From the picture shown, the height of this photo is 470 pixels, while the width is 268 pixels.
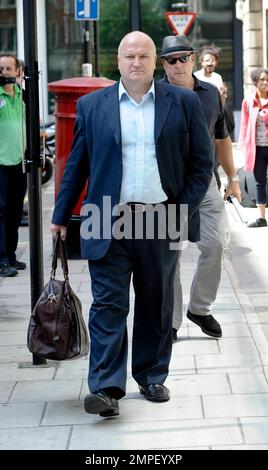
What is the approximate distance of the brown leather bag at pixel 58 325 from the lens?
558 centimetres

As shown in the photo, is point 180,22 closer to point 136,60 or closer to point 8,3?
point 8,3

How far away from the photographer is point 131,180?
17.6 ft

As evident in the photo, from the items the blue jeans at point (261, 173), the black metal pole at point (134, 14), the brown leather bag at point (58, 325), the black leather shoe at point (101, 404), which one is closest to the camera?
the black leather shoe at point (101, 404)

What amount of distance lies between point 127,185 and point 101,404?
1.07 metres

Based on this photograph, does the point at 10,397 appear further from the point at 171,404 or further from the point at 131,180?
the point at 131,180

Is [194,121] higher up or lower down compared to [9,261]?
higher up

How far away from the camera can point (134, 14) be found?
27.9 m

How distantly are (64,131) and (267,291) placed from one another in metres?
2.60

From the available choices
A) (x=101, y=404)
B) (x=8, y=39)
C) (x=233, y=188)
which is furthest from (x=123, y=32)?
(x=101, y=404)

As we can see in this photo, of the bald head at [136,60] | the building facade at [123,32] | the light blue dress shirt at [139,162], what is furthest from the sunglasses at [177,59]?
the building facade at [123,32]

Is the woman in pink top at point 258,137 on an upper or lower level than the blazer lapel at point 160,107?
lower

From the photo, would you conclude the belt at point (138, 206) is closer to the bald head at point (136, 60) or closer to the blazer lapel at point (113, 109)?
the blazer lapel at point (113, 109)

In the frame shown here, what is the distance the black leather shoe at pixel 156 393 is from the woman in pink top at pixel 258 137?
23.7ft
